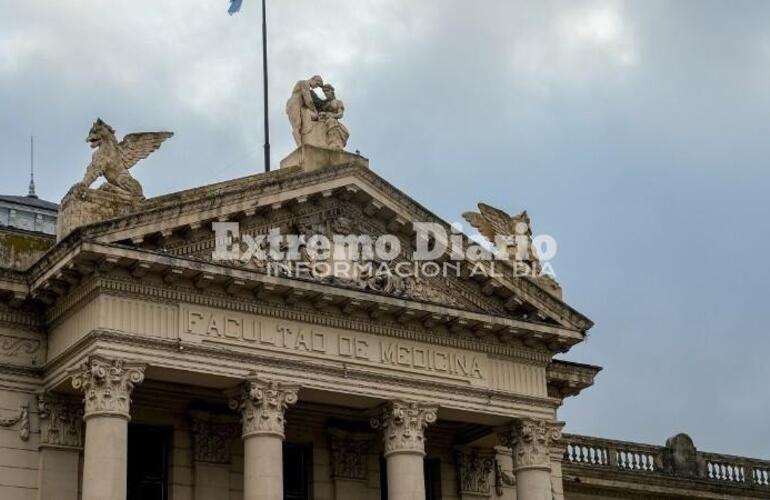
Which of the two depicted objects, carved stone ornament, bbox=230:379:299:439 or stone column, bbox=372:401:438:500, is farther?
stone column, bbox=372:401:438:500

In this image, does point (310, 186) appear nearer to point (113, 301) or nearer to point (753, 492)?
point (113, 301)

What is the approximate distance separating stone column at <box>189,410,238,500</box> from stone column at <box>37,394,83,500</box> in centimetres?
276

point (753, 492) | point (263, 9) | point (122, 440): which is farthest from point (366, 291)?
point (753, 492)

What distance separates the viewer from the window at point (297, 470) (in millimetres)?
35094

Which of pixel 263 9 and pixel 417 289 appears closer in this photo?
pixel 417 289

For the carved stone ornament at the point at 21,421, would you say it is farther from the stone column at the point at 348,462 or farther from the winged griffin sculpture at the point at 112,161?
the stone column at the point at 348,462

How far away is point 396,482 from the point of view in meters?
33.0

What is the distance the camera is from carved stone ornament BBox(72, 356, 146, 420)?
2970 centimetres

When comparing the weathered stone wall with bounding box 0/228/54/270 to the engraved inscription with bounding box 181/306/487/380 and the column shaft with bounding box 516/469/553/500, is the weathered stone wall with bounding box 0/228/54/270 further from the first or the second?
the column shaft with bounding box 516/469/553/500

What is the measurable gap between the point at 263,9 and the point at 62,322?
42.3 ft

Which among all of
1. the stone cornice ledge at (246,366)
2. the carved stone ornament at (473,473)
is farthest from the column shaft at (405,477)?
the carved stone ornament at (473,473)

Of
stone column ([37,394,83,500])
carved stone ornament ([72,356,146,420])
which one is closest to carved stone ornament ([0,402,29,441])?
stone column ([37,394,83,500])

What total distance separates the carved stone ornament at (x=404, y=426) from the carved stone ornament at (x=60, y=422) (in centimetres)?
647

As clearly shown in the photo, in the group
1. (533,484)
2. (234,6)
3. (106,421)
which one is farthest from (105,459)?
(234,6)
